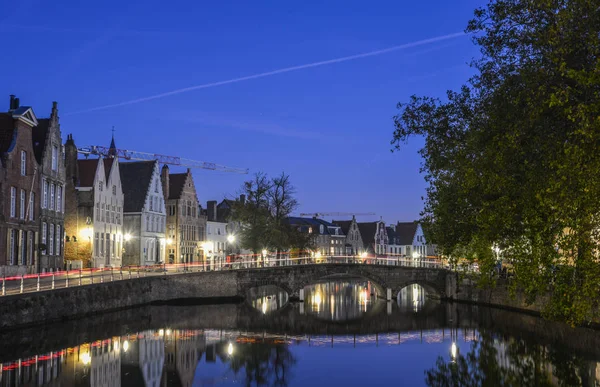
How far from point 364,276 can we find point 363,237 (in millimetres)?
70757

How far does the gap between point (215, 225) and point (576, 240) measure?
70260mm

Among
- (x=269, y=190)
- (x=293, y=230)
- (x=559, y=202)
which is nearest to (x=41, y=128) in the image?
(x=269, y=190)

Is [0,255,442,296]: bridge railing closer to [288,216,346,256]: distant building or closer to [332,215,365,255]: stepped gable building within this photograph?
[288,216,346,256]: distant building

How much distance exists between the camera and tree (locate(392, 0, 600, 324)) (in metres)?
15.6

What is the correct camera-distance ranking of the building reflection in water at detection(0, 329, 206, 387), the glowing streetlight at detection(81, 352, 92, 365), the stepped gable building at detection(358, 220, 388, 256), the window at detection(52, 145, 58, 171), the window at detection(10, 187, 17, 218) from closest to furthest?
the building reflection in water at detection(0, 329, 206, 387) < the glowing streetlight at detection(81, 352, 92, 365) < the window at detection(10, 187, 17, 218) < the window at detection(52, 145, 58, 171) < the stepped gable building at detection(358, 220, 388, 256)

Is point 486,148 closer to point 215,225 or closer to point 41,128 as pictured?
point 41,128

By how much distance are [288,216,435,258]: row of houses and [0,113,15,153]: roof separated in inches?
2472

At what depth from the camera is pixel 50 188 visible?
4609 centimetres

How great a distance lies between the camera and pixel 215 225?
8462 cm

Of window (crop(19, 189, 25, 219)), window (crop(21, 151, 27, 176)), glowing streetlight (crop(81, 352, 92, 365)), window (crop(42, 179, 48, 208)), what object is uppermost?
window (crop(21, 151, 27, 176))

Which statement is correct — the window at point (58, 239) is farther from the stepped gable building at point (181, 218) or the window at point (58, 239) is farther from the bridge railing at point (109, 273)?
the stepped gable building at point (181, 218)

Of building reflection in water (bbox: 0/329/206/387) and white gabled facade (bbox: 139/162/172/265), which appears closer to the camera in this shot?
building reflection in water (bbox: 0/329/206/387)

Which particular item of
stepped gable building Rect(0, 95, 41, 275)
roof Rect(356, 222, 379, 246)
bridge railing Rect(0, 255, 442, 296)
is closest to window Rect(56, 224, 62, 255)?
bridge railing Rect(0, 255, 442, 296)

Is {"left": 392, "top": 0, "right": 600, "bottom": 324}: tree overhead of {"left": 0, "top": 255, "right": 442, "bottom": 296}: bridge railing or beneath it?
overhead
